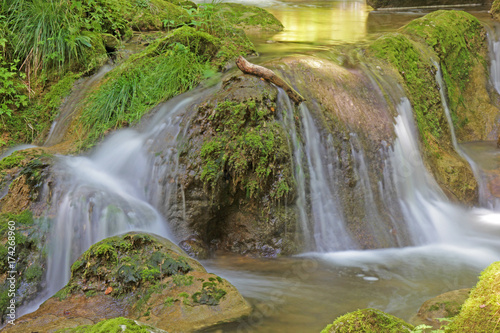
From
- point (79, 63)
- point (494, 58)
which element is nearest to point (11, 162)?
point (79, 63)

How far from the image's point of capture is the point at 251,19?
11008 mm

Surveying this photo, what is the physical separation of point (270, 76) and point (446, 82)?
4309 mm

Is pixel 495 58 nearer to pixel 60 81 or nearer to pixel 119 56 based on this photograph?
pixel 119 56

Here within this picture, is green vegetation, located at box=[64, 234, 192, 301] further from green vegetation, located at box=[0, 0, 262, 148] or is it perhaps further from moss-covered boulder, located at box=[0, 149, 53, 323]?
green vegetation, located at box=[0, 0, 262, 148]

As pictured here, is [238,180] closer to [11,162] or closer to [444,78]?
[11,162]

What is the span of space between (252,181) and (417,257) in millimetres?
1849

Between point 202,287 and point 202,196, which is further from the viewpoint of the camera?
point 202,196

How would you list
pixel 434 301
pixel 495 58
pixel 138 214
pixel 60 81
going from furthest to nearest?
pixel 495 58 → pixel 60 81 → pixel 138 214 → pixel 434 301

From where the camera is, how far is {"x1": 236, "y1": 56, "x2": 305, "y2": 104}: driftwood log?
5363mm

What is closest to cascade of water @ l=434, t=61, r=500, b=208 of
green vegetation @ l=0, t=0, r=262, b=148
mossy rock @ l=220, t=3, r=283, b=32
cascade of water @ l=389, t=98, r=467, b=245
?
cascade of water @ l=389, t=98, r=467, b=245

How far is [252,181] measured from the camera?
498 centimetres

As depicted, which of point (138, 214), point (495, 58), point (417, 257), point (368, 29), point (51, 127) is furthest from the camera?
point (368, 29)

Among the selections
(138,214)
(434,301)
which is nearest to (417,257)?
(434,301)

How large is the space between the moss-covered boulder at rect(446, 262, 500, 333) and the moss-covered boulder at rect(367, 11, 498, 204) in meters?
4.05
